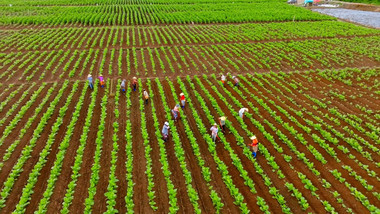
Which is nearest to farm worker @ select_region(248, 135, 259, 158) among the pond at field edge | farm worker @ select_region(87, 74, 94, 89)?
farm worker @ select_region(87, 74, 94, 89)

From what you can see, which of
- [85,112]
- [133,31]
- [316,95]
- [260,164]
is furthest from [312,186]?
[133,31]

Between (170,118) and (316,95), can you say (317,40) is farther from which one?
(170,118)

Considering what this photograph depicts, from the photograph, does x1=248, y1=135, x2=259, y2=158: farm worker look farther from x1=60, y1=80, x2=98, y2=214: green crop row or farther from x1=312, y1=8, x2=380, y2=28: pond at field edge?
x1=312, y1=8, x2=380, y2=28: pond at field edge

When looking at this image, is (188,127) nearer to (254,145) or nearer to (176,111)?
(176,111)

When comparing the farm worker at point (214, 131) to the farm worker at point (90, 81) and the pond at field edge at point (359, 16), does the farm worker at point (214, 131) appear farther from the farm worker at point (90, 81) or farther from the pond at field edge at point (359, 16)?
→ the pond at field edge at point (359, 16)

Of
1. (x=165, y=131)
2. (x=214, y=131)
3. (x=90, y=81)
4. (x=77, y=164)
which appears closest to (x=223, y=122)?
(x=214, y=131)
